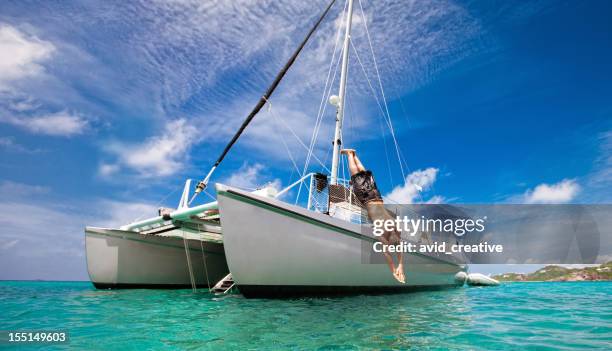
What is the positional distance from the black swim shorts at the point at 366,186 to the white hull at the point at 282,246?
99 centimetres

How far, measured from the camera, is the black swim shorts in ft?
30.1

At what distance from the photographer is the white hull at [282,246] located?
25.2 ft

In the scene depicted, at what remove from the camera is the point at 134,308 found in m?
6.96

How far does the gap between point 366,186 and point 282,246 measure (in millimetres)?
3004

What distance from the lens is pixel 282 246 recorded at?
25.3 ft

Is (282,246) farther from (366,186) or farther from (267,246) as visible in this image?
(366,186)

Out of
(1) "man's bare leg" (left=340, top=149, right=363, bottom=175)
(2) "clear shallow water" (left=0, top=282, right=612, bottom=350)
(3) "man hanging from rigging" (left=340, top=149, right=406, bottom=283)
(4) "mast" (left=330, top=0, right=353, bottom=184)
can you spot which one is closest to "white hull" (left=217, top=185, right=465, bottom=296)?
(3) "man hanging from rigging" (left=340, top=149, right=406, bottom=283)

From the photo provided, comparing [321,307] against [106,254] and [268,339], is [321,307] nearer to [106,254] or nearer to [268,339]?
[268,339]

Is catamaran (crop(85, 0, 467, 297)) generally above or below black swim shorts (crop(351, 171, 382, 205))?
below

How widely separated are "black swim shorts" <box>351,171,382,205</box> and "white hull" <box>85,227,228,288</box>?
7.32 meters

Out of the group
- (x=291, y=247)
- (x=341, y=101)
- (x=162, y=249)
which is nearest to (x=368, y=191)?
(x=291, y=247)

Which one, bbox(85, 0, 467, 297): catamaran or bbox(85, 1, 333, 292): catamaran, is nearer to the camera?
bbox(85, 0, 467, 297): catamaran

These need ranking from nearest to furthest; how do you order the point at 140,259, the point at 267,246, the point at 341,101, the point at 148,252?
the point at 267,246
the point at 341,101
the point at 140,259
the point at 148,252

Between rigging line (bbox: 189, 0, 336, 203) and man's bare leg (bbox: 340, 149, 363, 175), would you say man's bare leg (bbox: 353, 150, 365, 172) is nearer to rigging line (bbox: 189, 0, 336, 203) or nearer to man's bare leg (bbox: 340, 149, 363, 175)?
man's bare leg (bbox: 340, 149, 363, 175)
